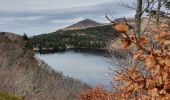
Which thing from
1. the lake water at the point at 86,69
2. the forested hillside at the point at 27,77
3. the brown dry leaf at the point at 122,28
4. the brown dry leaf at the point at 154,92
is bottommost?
the lake water at the point at 86,69

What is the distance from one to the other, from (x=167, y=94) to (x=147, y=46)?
1.63 ft

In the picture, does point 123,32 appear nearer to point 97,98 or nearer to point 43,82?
point 97,98

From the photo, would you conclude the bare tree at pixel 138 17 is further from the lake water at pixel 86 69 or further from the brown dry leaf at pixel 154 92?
the lake water at pixel 86 69

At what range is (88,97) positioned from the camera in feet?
170

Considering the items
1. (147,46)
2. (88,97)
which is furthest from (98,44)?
(147,46)

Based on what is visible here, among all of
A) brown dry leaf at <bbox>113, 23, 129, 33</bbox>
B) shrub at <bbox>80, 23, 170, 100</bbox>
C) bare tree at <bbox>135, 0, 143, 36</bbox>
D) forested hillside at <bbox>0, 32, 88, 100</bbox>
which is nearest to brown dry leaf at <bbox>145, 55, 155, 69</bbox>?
shrub at <bbox>80, 23, 170, 100</bbox>

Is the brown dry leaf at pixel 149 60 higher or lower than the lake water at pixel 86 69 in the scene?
higher

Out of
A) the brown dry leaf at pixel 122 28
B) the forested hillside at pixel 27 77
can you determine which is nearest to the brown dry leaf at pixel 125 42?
the brown dry leaf at pixel 122 28

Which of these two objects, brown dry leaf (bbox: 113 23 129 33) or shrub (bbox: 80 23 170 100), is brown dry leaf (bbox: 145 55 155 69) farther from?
brown dry leaf (bbox: 113 23 129 33)

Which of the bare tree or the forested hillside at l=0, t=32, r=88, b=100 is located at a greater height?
the bare tree

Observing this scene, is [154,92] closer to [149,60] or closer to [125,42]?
[149,60]

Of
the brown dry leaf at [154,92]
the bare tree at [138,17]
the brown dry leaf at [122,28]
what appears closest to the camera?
the brown dry leaf at [122,28]

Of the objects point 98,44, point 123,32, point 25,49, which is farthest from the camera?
point 98,44

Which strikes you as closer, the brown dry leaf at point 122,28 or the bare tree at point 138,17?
the brown dry leaf at point 122,28
